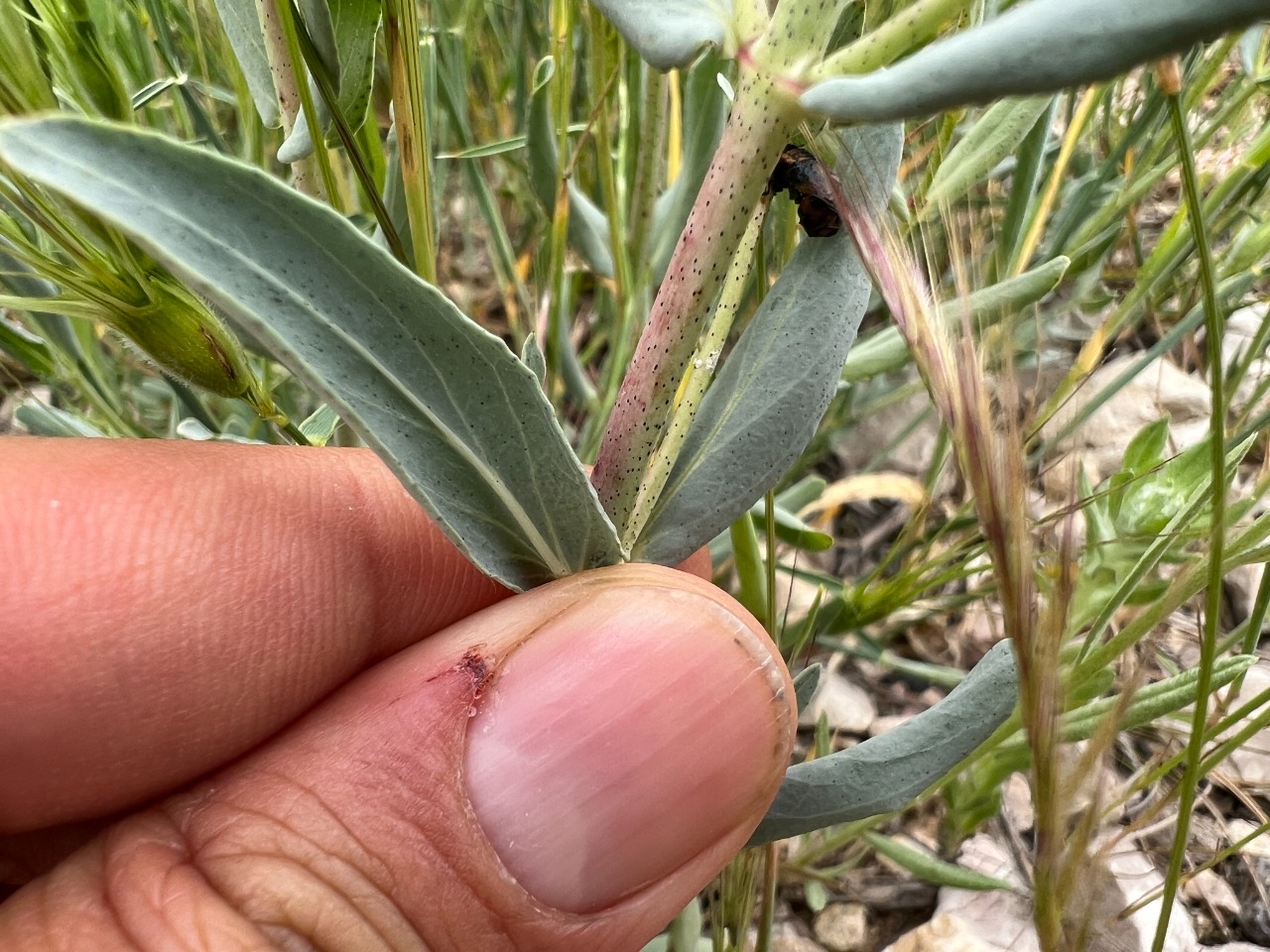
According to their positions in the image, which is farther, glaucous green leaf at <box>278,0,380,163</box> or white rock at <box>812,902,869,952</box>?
white rock at <box>812,902,869,952</box>

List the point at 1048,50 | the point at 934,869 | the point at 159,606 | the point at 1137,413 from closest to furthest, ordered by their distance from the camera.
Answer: the point at 1048,50, the point at 159,606, the point at 934,869, the point at 1137,413

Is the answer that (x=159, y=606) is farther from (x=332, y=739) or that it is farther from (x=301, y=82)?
(x=301, y=82)

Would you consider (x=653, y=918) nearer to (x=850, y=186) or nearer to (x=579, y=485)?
(x=579, y=485)

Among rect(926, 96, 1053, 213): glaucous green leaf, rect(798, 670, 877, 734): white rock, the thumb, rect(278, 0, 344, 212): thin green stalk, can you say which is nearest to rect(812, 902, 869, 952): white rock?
rect(798, 670, 877, 734): white rock

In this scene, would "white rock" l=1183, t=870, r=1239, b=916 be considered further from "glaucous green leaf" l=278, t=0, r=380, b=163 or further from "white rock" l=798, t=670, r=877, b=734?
"glaucous green leaf" l=278, t=0, r=380, b=163

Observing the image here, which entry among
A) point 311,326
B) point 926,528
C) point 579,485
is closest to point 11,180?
point 311,326

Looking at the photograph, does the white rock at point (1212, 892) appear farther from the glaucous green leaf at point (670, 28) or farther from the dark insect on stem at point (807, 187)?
the glaucous green leaf at point (670, 28)

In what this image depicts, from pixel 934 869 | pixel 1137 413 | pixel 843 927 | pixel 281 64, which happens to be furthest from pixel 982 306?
pixel 1137 413

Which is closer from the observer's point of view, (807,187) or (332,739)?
(807,187)
